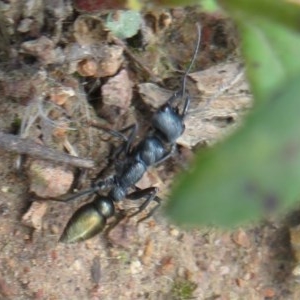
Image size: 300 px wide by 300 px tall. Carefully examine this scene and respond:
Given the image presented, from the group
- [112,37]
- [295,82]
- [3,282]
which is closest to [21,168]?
[3,282]

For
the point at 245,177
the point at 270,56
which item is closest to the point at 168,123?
the point at 270,56

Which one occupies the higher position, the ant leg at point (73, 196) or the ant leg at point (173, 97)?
the ant leg at point (173, 97)

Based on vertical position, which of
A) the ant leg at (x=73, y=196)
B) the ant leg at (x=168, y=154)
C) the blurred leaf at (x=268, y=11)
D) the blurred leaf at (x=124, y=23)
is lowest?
the ant leg at (x=73, y=196)

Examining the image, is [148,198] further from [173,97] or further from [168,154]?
[173,97]

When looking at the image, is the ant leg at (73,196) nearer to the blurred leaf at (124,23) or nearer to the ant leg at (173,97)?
the ant leg at (173,97)

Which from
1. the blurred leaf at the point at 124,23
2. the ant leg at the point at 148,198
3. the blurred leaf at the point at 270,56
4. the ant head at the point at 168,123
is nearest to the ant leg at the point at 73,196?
the ant leg at the point at 148,198

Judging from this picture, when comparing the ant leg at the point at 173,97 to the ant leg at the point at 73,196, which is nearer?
the ant leg at the point at 73,196

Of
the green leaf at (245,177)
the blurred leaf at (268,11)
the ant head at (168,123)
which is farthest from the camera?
the ant head at (168,123)
